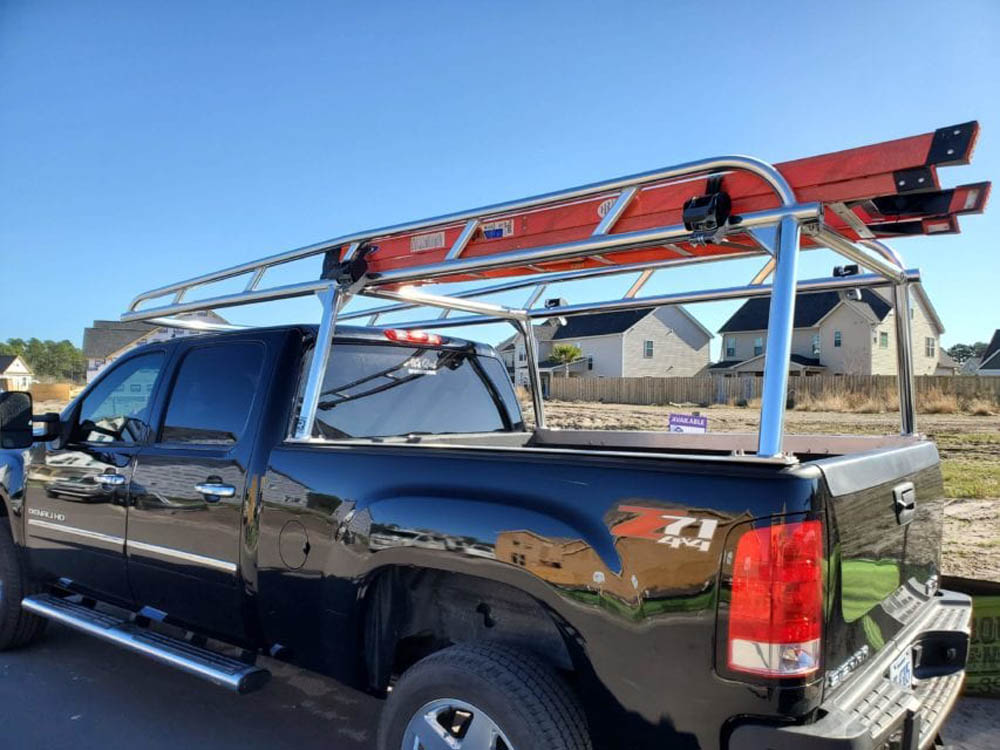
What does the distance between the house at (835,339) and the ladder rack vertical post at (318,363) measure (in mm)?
36218

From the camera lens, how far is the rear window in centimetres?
348

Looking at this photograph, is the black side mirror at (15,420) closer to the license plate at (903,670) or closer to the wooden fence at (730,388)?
the license plate at (903,670)

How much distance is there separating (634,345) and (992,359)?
2335 cm

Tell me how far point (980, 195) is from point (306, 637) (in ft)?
9.27

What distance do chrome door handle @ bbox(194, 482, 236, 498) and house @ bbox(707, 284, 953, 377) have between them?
36.5 metres

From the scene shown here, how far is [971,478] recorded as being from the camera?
1068 centimetres

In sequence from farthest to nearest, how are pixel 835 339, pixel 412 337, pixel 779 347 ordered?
pixel 835 339, pixel 412 337, pixel 779 347

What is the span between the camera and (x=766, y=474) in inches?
75.4

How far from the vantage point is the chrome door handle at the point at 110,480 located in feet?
12.1

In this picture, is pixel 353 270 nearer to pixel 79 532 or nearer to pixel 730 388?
pixel 79 532

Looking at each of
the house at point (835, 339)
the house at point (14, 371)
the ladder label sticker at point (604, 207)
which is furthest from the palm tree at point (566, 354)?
the ladder label sticker at point (604, 207)

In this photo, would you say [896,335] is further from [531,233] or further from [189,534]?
[189,534]

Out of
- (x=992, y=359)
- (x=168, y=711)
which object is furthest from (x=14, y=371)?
(x=992, y=359)

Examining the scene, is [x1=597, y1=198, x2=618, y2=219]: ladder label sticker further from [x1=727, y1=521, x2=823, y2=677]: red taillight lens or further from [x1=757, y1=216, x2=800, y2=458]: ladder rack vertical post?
[x1=727, y1=521, x2=823, y2=677]: red taillight lens
